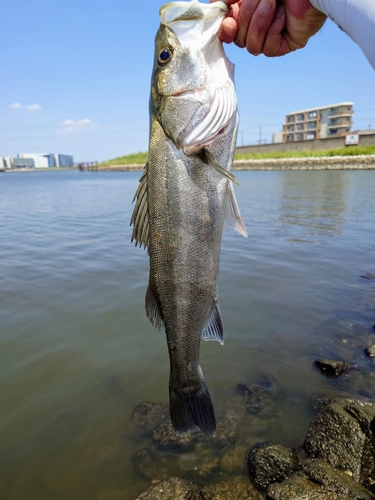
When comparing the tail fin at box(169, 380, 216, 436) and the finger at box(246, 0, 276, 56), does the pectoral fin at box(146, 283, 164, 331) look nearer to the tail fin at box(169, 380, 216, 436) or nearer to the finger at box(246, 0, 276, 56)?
the tail fin at box(169, 380, 216, 436)

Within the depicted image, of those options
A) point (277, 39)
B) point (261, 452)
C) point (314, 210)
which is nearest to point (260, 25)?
point (277, 39)

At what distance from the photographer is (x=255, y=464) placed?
3.67 m

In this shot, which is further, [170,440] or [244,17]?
[170,440]

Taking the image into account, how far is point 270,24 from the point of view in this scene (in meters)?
2.61

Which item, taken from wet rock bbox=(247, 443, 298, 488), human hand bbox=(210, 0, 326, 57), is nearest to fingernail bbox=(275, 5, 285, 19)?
human hand bbox=(210, 0, 326, 57)

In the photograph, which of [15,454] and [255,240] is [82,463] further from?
[255,240]

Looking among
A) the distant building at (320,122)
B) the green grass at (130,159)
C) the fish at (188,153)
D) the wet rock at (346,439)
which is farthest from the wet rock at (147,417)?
the green grass at (130,159)

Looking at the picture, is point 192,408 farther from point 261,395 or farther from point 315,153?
point 315,153

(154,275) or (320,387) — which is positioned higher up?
(154,275)

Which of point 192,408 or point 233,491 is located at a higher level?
point 192,408

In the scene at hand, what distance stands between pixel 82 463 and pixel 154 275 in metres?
2.76

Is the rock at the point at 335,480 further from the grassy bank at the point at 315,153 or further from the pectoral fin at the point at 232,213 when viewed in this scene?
the grassy bank at the point at 315,153

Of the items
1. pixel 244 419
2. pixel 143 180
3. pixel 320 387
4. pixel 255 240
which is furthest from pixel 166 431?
pixel 255 240

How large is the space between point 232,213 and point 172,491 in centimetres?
255
